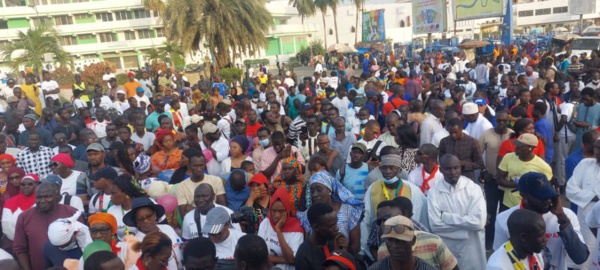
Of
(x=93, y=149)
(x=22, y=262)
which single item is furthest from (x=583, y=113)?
(x=22, y=262)

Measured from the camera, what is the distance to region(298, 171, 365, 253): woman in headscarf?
13.8ft

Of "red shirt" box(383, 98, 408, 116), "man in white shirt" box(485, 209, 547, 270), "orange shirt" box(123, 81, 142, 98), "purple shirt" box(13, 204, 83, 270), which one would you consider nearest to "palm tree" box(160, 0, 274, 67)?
"orange shirt" box(123, 81, 142, 98)

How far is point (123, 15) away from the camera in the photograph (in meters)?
51.9

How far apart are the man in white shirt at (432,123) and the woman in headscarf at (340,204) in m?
2.94

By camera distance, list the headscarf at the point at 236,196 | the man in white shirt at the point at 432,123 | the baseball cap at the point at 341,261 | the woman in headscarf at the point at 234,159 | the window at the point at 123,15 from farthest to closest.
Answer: the window at the point at 123,15 < the man in white shirt at the point at 432,123 < the woman in headscarf at the point at 234,159 < the headscarf at the point at 236,196 < the baseball cap at the point at 341,261

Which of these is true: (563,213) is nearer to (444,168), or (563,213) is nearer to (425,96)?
(444,168)

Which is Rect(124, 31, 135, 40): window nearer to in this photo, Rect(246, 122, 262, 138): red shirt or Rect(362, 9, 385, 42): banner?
Rect(362, 9, 385, 42): banner

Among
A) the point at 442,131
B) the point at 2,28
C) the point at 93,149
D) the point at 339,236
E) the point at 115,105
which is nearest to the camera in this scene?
the point at 339,236

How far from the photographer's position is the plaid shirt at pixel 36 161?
21.9 feet

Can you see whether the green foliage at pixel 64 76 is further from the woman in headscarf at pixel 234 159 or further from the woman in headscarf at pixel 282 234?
the woman in headscarf at pixel 282 234

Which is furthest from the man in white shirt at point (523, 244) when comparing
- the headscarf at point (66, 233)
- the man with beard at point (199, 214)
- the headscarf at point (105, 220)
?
the headscarf at point (66, 233)

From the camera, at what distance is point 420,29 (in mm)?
34969

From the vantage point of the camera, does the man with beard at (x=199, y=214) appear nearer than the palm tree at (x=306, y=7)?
Yes

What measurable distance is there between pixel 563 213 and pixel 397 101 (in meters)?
5.77
